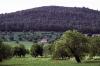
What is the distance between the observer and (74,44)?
64.9m

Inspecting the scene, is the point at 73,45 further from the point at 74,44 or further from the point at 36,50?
the point at 36,50

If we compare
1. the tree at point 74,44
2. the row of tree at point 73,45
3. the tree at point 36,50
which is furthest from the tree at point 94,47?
the tree at point 36,50

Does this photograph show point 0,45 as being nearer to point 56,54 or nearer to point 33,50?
point 56,54

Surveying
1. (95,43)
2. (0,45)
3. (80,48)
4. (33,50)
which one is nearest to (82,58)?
(80,48)

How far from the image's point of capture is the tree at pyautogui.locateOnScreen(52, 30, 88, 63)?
6444 cm

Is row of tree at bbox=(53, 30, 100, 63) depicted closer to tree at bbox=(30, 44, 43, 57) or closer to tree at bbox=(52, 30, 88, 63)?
tree at bbox=(52, 30, 88, 63)

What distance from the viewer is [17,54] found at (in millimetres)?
127000

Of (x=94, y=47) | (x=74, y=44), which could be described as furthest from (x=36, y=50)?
(x=74, y=44)

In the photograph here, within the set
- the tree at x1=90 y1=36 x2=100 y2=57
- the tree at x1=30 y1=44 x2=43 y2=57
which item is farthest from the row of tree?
the tree at x1=30 y1=44 x2=43 y2=57

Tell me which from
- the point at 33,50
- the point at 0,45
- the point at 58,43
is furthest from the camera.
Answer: the point at 33,50

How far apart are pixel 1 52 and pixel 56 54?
606 inches

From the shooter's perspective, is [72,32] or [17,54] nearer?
[72,32]

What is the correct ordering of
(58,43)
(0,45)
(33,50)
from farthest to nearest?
1. (33,50)
2. (0,45)
3. (58,43)

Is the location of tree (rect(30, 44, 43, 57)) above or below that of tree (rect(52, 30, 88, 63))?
below
